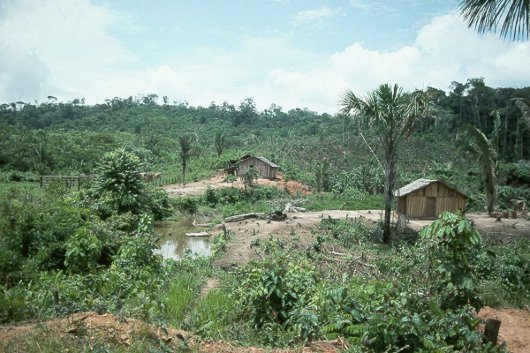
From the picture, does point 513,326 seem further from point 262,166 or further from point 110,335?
point 262,166

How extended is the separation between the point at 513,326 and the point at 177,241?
12.9 metres

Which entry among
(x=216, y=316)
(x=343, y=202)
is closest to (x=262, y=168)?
(x=343, y=202)

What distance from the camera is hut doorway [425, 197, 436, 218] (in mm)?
22000

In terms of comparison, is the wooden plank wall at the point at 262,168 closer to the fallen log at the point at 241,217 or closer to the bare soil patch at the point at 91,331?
the fallen log at the point at 241,217

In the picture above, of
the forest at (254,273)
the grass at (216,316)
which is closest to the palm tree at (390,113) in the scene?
the forest at (254,273)

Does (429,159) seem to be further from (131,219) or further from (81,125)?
(81,125)

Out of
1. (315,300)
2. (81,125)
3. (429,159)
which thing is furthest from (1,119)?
(315,300)

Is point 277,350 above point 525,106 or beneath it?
beneath

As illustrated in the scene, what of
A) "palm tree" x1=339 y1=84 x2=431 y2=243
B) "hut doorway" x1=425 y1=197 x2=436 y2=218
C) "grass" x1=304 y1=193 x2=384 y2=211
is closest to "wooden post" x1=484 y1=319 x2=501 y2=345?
"palm tree" x1=339 y1=84 x2=431 y2=243

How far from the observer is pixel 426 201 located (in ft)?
72.2

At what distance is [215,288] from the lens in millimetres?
9203

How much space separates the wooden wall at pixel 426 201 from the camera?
21922 millimetres

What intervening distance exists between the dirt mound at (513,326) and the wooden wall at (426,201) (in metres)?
14.4

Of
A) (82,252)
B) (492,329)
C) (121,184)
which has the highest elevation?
(121,184)
